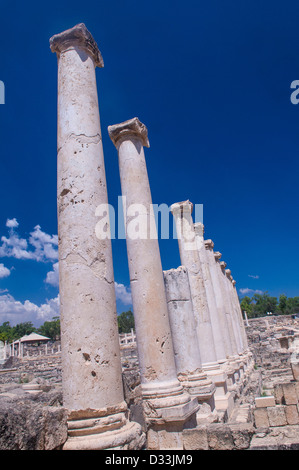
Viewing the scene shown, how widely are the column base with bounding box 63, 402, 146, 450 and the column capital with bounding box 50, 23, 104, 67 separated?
284 inches

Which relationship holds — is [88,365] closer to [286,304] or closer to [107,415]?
[107,415]

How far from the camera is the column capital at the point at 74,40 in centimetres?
749

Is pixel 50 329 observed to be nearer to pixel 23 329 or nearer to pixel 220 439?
pixel 23 329

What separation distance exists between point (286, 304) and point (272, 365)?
106908 mm

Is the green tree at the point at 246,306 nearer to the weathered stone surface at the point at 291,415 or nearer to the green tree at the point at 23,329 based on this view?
the green tree at the point at 23,329

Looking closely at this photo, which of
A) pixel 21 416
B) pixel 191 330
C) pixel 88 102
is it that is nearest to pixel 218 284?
pixel 191 330

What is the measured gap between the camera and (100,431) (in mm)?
4934

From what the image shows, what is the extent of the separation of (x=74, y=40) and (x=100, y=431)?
7.58 metres

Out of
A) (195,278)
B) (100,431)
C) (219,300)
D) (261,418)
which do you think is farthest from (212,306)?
(100,431)

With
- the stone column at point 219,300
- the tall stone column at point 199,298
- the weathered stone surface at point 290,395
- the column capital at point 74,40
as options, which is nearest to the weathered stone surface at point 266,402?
the weathered stone surface at point 290,395

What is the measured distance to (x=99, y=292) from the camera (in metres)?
5.71

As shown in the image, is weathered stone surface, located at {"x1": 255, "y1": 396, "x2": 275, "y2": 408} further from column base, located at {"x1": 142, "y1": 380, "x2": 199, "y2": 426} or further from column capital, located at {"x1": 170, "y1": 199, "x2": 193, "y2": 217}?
column capital, located at {"x1": 170, "y1": 199, "x2": 193, "y2": 217}

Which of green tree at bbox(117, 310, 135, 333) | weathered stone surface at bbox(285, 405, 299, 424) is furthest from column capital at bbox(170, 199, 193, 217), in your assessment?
green tree at bbox(117, 310, 135, 333)

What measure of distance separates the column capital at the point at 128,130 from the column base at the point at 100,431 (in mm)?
7414
